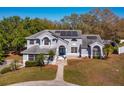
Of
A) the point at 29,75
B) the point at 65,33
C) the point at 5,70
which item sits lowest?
the point at 29,75

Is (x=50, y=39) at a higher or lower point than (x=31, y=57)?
higher

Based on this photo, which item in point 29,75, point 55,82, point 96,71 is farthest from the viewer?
point 96,71

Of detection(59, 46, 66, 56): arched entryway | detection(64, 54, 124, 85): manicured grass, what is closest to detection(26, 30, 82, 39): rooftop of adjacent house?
detection(59, 46, 66, 56): arched entryway

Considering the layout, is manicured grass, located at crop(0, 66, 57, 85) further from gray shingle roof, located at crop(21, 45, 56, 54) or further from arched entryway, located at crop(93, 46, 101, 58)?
arched entryway, located at crop(93, 46, 101, 58)

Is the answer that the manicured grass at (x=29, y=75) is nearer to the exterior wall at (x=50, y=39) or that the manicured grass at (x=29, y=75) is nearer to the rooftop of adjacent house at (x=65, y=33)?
the exterior wall at (x=50, y=39)

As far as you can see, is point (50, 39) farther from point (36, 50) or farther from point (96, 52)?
point (96, 52)

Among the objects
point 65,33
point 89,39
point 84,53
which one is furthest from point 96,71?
point 65,33
